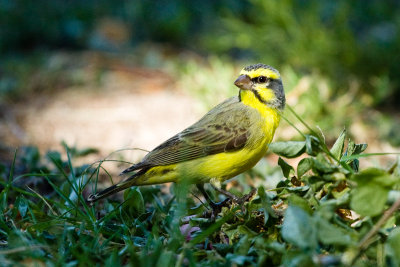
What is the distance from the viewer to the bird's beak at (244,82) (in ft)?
13.4

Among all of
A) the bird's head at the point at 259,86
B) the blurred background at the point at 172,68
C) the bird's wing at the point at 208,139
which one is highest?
the blurred background at the point at 172,68

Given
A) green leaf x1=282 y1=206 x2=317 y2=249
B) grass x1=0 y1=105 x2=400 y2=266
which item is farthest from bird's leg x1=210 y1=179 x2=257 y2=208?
green leaf x1=282 y1=206 x2=317 y2=249

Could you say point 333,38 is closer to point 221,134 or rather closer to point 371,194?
point 221,134

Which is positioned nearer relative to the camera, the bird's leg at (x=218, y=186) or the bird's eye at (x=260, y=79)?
the bird's leg at (x=218, y=186)

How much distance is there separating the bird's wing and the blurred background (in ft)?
4.05

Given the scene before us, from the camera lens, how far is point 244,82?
4094mm

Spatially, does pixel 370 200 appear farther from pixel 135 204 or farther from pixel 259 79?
pixel 259 79

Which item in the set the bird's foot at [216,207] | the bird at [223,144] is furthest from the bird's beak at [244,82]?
the bird's foot at [216,207]

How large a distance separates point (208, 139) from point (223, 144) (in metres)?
0.14

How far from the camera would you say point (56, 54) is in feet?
27.6

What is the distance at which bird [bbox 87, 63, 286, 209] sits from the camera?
370 centimetres

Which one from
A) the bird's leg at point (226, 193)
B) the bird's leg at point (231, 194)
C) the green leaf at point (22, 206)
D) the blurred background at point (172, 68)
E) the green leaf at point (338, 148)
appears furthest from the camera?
the blurred background at point (172, 68)

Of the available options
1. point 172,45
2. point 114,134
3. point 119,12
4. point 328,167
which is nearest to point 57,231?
point 328,167

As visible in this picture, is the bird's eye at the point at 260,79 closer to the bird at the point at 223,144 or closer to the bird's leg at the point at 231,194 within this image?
the bird at the point at 223,144
